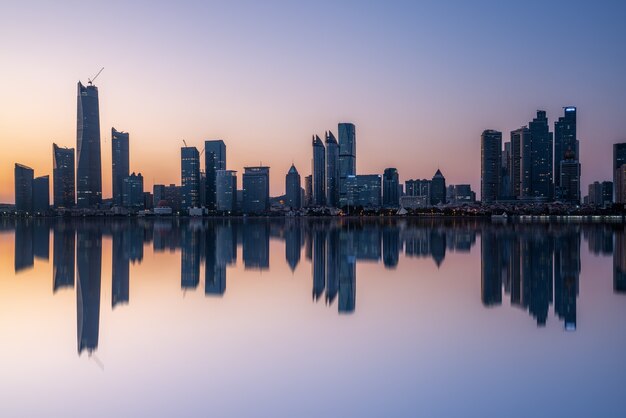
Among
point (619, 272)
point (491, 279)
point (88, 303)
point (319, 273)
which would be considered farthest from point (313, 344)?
point (619, 272)

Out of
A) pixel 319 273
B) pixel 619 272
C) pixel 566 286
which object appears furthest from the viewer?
pixel 619 272

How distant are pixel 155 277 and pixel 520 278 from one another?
13.4 metres

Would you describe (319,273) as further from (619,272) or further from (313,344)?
(619,272)

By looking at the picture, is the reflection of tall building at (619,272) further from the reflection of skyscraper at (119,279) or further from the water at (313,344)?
the reflection of skyscraper at (119,279)

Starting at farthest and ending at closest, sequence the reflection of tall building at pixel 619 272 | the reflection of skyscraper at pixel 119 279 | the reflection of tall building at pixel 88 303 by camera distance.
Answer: the reflection of tall building at pixel 619 272 → the reflection of skyscraper at pixel 119 279 → the reflection of tall building at pixel 88 303

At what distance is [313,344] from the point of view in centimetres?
1065

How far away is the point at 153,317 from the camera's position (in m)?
13.2

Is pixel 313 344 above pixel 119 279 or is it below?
below

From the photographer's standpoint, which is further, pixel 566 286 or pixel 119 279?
pixel 119 279

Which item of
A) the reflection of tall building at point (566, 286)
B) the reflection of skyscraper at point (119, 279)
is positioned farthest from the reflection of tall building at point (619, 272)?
the reflection of skyscraper at point (119, 279)

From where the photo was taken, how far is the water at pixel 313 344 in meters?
7.65

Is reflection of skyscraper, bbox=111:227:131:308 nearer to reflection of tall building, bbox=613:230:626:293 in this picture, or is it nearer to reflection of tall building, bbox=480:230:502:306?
reflection of tall building, bbox=480:230:502:306

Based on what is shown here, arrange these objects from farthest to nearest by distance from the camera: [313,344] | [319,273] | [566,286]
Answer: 1. [319,273]
2. [566,286]
3. [313,344]

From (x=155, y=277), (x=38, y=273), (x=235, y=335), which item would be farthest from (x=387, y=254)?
(x=235, y=335)
